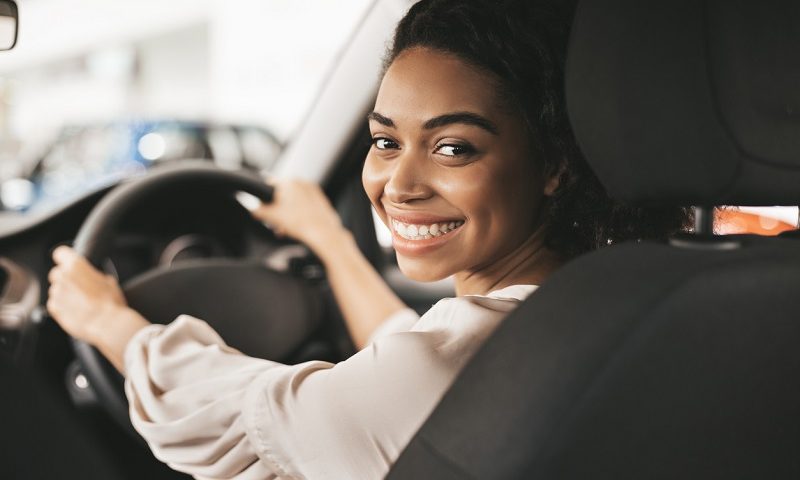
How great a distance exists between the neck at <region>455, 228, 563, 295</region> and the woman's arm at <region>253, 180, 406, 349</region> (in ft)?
1.53

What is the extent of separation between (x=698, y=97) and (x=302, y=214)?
1.06m

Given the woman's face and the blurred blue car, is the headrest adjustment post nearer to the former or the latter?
the woman's face

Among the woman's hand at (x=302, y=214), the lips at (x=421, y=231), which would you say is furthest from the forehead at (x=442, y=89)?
the woman's hand at (x=302, y=214)

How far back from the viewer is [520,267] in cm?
107

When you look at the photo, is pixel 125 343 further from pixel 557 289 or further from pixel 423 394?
pixel 557 289

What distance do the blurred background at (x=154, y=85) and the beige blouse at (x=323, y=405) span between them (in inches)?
19.3

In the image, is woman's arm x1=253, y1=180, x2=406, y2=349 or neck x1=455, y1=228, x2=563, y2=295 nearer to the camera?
neck x1=455, y1=228, x2=563, y2=295

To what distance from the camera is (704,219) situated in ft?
2.82

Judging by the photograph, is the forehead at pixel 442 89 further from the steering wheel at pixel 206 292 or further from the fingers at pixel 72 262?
the fingers at pixel 72 262

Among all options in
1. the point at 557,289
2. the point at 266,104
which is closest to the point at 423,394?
the point at 557,289

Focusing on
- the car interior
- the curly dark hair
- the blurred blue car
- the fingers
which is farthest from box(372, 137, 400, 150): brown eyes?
the blurred blue car

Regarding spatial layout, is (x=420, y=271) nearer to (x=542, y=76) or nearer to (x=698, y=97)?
(x=542, y=76)

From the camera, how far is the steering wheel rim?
1.38 m

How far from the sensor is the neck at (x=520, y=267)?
105cm
